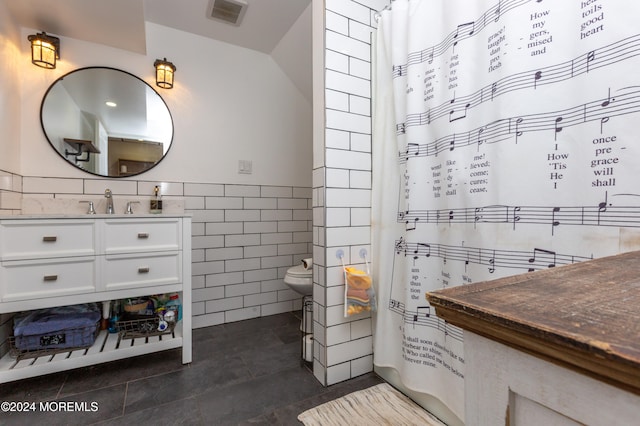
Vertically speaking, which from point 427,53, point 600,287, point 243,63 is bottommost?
point 600,287

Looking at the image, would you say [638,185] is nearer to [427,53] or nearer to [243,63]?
[427,53]

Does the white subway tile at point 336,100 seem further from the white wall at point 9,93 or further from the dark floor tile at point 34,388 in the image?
the dark floor tile at point 34,388

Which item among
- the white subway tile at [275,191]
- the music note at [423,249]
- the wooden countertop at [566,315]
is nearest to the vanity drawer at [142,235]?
the white subway tile at [275,191]

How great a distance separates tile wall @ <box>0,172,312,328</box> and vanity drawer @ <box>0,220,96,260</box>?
1.92 ft

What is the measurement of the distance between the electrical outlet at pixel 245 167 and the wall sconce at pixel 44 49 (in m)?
1.33

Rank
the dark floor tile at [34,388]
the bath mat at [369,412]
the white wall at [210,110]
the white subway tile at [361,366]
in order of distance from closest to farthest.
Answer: the bath mat at [369,412]
the dark floor tile at [34,388]
the white subway tile at [361,366]
the white wall at [210,110]

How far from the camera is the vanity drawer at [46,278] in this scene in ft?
4.35

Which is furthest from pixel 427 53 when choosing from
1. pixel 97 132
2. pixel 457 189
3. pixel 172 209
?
pixel 97 132

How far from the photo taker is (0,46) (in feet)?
4.95

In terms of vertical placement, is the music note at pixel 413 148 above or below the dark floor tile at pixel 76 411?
above

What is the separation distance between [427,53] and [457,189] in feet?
2.18

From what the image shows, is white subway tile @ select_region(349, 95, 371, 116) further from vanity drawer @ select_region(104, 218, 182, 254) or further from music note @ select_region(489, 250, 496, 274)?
vanity drawer @ select_region(104, 218, 182, 254)

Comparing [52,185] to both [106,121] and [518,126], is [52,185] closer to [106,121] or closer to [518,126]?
[106,121]

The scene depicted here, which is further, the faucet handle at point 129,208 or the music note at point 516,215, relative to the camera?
the faucet handle at point 129,208
